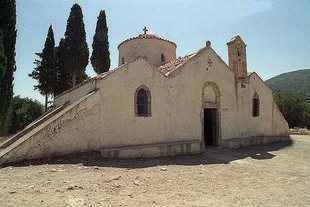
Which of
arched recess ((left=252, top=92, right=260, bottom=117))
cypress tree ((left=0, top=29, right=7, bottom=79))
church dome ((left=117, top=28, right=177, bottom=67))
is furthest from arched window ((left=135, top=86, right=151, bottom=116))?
cypress tree ((left=0, top=29, right=7, bottom=79))

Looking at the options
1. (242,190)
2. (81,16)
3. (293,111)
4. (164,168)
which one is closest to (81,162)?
(164,168)

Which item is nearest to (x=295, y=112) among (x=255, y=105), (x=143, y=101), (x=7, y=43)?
(x=255, y=105)

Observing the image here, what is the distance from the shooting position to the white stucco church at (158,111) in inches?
348

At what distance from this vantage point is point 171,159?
33.0ft

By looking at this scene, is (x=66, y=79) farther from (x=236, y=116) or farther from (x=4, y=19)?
(x=236, y=116)

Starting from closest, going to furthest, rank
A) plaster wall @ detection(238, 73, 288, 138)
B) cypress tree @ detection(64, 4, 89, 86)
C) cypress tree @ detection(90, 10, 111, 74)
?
1. plaster wall @ detection(238, 73, 288, 138)
2. cypress tree @ detection(64, 4, 89, 86)
3. cypress tree @ detection(90, 10, 111, 74)

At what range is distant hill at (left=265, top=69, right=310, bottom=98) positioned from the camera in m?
70.5

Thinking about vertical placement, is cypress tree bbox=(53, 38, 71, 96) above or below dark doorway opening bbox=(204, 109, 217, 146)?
above

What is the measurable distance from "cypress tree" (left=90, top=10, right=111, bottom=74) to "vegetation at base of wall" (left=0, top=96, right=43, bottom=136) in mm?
15389

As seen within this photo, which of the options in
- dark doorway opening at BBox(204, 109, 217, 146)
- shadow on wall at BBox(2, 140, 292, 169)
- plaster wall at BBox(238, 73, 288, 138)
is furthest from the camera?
Answer: plaster wall at BBox(238, 73, 288, 138)

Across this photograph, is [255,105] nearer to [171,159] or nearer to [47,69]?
[171,159]

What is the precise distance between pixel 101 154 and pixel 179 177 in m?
3.26

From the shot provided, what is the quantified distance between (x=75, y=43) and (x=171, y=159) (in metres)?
15.1

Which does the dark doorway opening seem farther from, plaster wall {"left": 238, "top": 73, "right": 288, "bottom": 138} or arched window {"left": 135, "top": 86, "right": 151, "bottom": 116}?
arched window {"left": 135, "top": 86, "right": 151, "bottom": 116}
